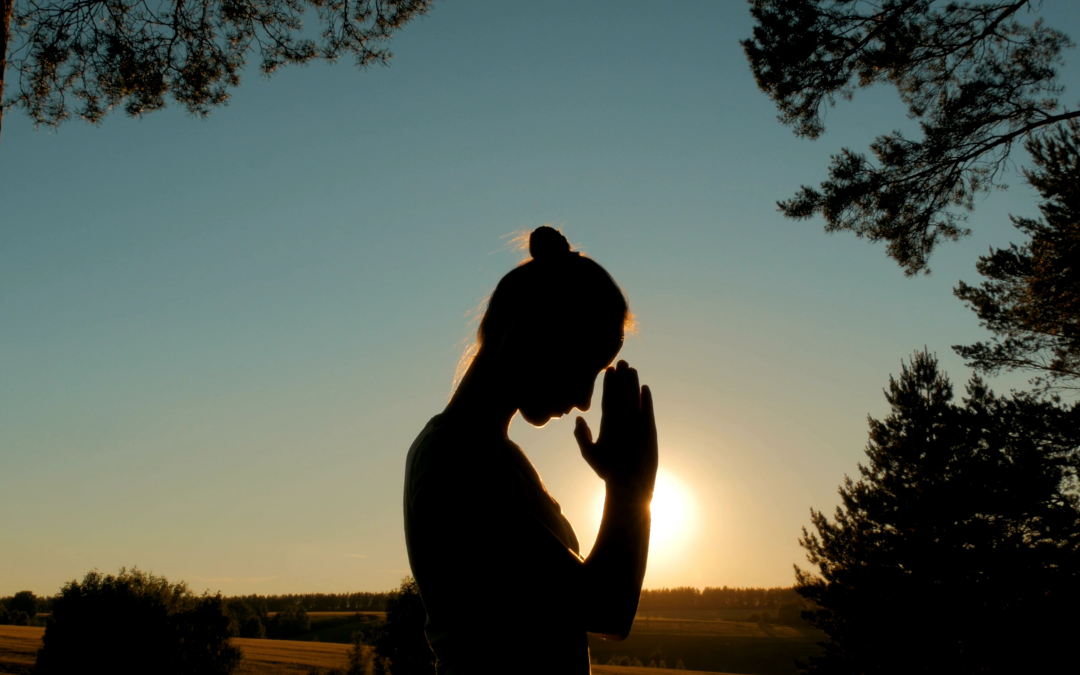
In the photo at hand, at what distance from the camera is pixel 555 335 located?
1.36 meters

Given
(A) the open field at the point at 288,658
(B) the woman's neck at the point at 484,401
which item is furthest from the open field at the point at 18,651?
(B) the woman's neck at the point at 484,401

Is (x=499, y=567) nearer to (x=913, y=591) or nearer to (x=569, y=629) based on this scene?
(x=569, y=629)

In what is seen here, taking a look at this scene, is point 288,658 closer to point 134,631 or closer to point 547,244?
point 134,631

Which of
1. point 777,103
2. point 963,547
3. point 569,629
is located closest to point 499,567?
point 569,629

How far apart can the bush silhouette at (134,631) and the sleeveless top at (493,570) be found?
57.0 meters

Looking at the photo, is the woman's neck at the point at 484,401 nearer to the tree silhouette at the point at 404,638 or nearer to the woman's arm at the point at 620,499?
the woman's arm at the point at 620,499

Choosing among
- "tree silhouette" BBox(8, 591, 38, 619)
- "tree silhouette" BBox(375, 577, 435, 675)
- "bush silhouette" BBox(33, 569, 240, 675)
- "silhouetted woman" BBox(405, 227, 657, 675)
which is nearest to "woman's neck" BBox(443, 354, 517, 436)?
"silhouetted woman" BBox(405, 227, 657, 675)

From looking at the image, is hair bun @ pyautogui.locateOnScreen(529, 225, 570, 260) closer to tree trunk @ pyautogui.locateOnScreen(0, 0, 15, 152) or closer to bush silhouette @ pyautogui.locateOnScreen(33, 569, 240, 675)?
tree trunk @ pyautogui.locateOnScreen(0, 0, 15, 152)

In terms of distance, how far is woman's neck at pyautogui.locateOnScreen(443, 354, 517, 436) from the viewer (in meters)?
1.39

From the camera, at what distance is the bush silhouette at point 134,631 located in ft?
153

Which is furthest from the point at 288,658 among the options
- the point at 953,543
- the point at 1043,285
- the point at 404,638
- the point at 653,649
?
the point at 1043,285

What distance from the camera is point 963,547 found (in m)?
24.2

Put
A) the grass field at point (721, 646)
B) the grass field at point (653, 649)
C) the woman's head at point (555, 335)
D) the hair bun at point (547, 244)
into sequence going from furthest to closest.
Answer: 1. the grass field at point (721, 646)
2. the grass field at point (653, 649)
3. the hair bun at point (547, 244)
4. the woman's head at point (555, 335)

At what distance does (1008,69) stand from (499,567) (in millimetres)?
9146
